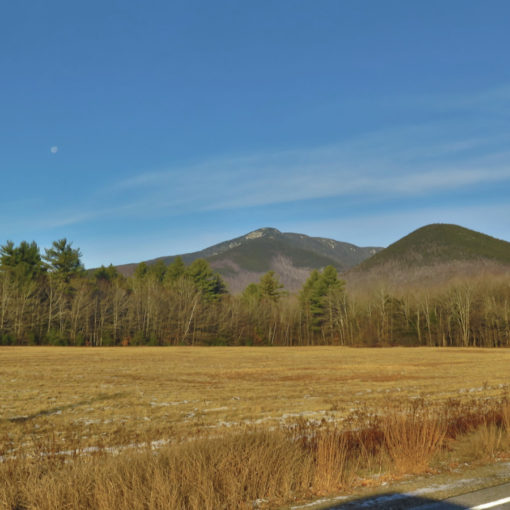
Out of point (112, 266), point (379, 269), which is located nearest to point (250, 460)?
point (112, 266)

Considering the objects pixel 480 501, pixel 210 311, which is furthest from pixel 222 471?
pixel 210 311

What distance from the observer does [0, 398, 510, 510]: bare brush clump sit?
20.1 ft

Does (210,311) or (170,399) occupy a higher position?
(210,311)

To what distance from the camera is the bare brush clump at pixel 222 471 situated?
6.13 meters

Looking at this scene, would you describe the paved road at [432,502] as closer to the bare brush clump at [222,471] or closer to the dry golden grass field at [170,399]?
the bare brush clump at [222,471]

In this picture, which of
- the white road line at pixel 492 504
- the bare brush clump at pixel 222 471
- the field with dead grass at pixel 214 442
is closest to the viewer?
the white road line at pixel 492 504

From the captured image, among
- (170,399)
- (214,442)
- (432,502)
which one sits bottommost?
(170,399)

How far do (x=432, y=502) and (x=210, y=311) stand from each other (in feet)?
316

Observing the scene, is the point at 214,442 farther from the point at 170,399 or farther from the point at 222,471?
the point at 170,399

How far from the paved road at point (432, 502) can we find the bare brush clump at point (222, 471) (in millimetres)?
783

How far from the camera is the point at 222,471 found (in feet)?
22.9

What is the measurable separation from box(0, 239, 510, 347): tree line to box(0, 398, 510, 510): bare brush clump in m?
79.4

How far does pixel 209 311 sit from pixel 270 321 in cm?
1553

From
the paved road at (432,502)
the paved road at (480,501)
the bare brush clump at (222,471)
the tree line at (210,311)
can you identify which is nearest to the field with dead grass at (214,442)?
the bare brush clump at (222,471)
